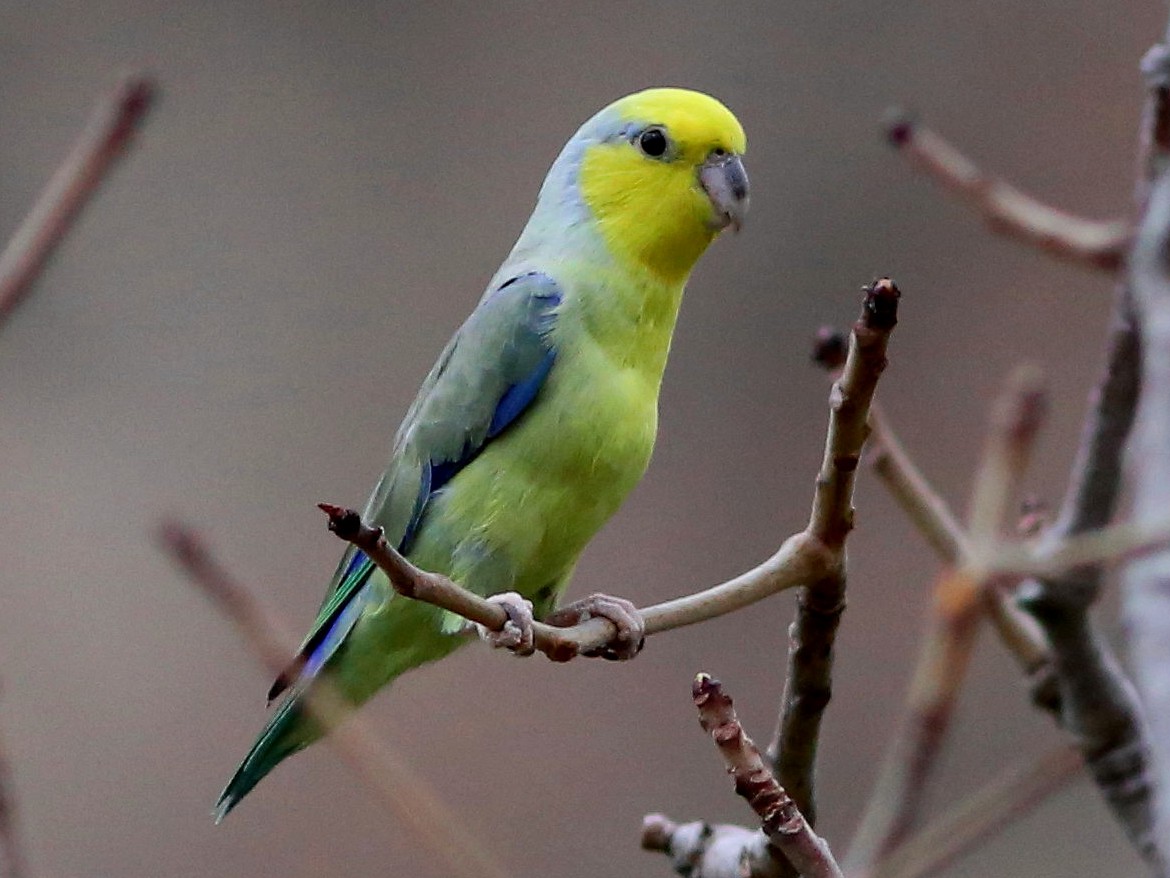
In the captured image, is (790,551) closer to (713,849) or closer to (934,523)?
(934,523)

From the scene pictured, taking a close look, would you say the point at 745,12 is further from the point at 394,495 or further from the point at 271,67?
the point at 394,495

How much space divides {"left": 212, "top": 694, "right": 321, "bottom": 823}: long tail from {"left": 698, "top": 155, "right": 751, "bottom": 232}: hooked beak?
0.87 metres

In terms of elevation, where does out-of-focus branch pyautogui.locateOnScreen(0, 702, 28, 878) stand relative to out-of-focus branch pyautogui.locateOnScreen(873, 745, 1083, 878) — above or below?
above

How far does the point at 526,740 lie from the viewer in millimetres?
4301

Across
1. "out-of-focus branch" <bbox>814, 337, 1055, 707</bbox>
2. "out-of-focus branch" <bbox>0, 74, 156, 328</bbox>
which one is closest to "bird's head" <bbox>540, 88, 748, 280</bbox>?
"out-of-focus branch" <bbox>814, 337, 1055, 707</bbox>

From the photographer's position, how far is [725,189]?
2.22 m

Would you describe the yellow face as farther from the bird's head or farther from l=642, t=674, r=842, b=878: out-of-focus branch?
l=642, t=674, r=842, b=878: out-of-focus branch

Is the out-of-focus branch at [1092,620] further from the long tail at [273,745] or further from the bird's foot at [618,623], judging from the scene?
the long tail at [273,745]

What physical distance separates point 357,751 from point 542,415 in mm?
1012

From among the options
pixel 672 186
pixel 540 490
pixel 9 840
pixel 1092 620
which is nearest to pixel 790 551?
pixel 1092 620

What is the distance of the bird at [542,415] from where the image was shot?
2.09 meters

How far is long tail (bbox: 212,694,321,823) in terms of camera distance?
7.12 feet

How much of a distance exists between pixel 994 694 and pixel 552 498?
247 cm

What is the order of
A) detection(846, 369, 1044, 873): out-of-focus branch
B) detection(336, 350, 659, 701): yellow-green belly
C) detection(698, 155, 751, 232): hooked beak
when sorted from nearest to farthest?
detection(846, 369, 1044, 873): out-of-focus branch < detection(336, 350, 659, 701): yellow-green belly < detection(698, 155, 751, 232): hooked beak
